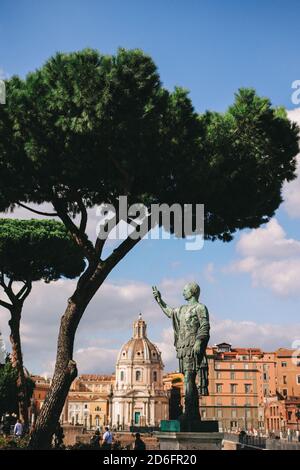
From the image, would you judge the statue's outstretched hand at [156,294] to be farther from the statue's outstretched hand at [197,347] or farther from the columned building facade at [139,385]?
the columned building facade at [139,385]

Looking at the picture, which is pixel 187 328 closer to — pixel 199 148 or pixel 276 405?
pixel 199 148

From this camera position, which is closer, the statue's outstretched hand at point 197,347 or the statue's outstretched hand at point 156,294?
the statue's outstretched hand at point 197,347

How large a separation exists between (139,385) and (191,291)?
336 feet

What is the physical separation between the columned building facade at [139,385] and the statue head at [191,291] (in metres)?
97.8

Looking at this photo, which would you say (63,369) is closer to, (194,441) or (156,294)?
(156,294)

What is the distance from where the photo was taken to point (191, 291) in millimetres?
10266

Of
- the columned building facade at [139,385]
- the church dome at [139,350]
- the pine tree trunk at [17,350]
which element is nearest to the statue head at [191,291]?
the pine tree trunk at [17,350]

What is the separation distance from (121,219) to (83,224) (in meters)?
1.06

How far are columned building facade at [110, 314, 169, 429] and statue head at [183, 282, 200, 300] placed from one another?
97.8 metres

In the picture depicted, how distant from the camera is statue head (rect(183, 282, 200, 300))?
10258mm

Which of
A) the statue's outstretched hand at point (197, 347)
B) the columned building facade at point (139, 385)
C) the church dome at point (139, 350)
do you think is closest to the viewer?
the statue's outstretched hand at point (197, 347)

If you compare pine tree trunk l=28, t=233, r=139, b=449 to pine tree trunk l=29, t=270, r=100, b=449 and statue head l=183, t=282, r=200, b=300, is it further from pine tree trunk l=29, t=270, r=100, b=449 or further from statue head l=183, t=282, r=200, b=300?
statue head l=183, t=282, r=200, b=300

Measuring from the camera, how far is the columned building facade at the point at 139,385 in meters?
105
